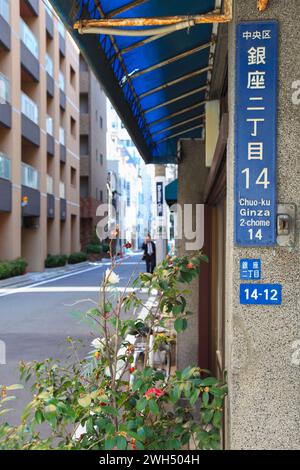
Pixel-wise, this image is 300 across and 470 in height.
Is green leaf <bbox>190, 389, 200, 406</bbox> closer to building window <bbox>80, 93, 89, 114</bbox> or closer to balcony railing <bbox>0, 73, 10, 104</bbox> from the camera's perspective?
balcony railing <bbox>0, 73, 10, 104</bbox>

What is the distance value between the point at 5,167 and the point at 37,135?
19.5 ft

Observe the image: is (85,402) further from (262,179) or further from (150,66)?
(150,66)

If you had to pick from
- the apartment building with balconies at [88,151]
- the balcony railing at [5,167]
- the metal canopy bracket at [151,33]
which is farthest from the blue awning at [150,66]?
the apartment building with balconies at [88,151]

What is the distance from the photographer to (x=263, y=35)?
248 cm

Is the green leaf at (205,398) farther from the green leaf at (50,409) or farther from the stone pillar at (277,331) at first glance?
the green leaf at (50,409)

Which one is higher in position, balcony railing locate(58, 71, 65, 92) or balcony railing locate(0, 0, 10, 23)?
balcony railing locate(58, 71, 65, 92)

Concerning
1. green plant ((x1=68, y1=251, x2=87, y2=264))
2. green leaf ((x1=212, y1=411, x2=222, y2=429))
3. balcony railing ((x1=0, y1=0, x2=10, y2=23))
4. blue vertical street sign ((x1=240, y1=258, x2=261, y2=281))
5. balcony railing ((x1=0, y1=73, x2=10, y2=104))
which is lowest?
green plant ((x1=68, y1=251, x2=87, y2=264))

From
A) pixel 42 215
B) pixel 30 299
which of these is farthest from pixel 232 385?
pixel 42 215

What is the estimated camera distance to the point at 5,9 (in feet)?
71.3

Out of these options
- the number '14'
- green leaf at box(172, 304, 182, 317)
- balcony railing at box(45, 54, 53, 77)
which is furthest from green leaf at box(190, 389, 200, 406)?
balcony railing at box(45, 54, 53, 77)

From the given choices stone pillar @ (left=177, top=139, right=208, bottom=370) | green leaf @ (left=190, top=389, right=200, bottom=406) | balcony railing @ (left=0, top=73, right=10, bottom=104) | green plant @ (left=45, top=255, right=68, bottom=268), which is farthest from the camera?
green plant @ (left=45, top=255, right=68, bottom=268)

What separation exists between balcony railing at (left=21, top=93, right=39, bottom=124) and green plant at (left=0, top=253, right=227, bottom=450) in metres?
23.5

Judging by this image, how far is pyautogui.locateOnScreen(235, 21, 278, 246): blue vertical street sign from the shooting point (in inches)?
96.6

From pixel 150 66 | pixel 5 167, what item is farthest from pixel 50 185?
pixel 150 66
